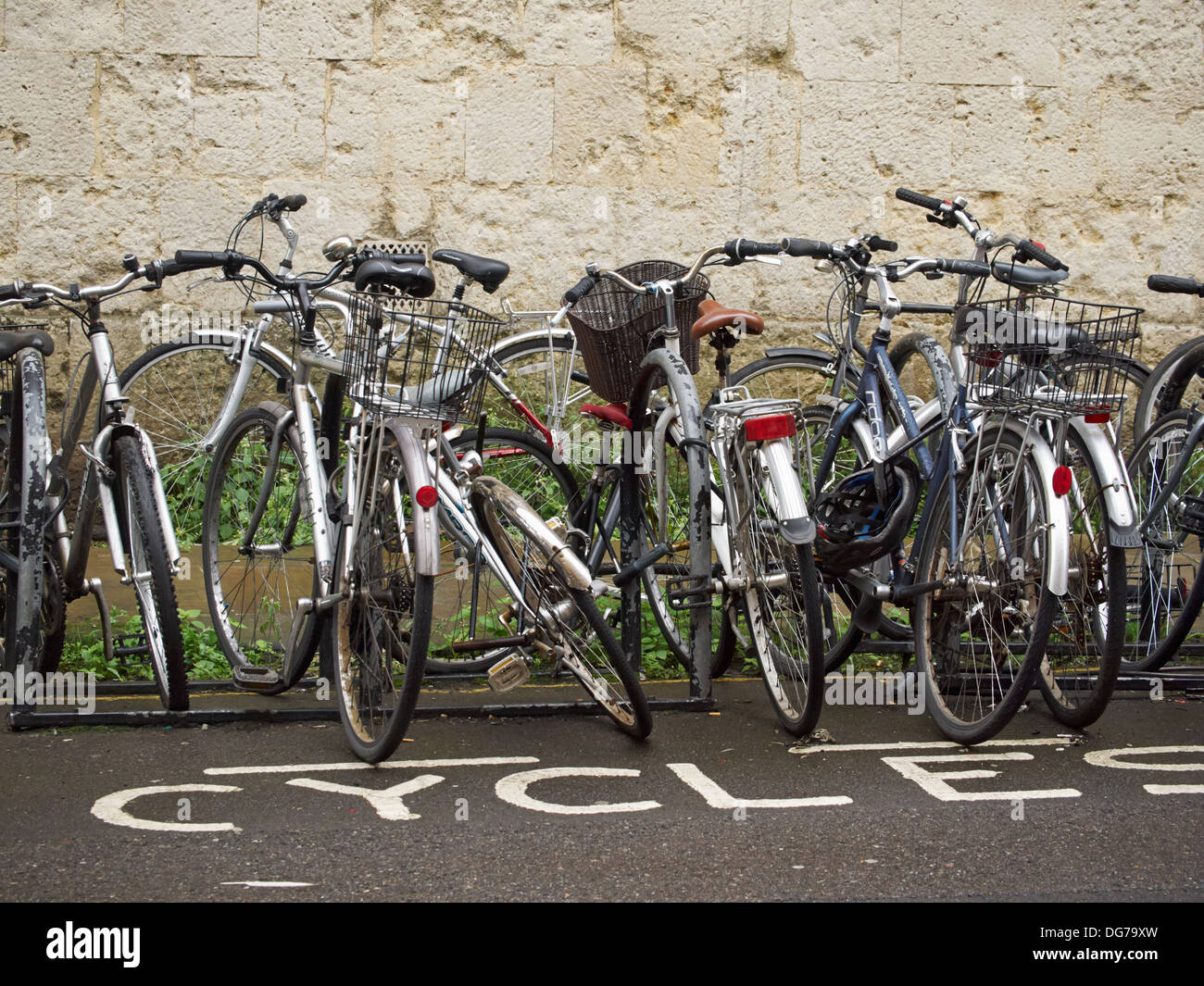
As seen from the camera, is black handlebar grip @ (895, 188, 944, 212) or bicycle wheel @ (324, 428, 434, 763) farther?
black handlebar grip @ (895, 188, 944, 212)

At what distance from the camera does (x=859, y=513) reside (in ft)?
15.1

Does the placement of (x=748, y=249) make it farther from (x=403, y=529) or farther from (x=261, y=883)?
(x=261, y=883)

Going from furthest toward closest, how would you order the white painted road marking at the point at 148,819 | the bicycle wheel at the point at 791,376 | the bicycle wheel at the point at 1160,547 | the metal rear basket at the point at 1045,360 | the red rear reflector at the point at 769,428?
the bicycle wheel at the point at 791,376 < the bicycle wheel at the point at 1160,547 < the red rear reflector at the point at 769,428 < the metal rear basket at the point at 1045,360 < the white painted road marking at the point at 148,819

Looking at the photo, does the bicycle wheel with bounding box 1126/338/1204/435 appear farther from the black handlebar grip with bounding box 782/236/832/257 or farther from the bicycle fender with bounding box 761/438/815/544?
the bicycle fender with bounding box 761/438/815/544

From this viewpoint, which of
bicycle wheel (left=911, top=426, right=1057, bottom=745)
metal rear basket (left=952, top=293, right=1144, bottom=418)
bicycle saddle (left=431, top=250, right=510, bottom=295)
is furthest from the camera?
bicycle saddle (left=431, top=250, right=510, bottom=295)

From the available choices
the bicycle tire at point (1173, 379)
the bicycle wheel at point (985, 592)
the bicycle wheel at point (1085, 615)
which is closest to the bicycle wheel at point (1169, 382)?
the bicycle tire at point (1173, 379)

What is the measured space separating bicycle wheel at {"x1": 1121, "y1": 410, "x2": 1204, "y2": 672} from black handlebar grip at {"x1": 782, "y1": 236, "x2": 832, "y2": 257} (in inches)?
57.8

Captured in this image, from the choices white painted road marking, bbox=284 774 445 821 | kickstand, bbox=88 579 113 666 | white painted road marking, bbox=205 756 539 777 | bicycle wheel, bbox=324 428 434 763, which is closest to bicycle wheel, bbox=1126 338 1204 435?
A: white painted road marking, bbox=205 756 539 777

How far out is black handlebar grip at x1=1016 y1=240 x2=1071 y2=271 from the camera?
171 inches

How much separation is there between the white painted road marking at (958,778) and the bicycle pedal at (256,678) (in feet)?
6.55

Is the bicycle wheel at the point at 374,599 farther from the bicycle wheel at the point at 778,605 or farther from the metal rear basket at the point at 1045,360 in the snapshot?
the metal rear basket at the point at 1045,360

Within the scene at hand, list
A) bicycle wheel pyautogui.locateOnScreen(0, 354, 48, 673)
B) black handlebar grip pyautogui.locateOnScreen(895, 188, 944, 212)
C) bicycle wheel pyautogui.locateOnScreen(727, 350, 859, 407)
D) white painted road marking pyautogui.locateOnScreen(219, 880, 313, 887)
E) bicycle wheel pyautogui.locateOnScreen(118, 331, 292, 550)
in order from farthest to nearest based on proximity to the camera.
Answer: bicycle wheel pyautogui.locateOnScreen(118, 331, 292, 550) < bicycle wheel pyautogui.locateOnScreen(727, 350, 859, 407) < black handlebar grip pyautogui.locateOnScreen(895, 188, 944, 212) < bicycle wheel pyautogui.locateOnScreen(0, 354, 48, 673) < white painted road marking pyautogui.locateOnScreen(219, 880, 313, 887)

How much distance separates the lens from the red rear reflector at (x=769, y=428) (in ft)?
13.1

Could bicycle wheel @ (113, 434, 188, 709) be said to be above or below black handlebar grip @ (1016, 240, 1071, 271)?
below
